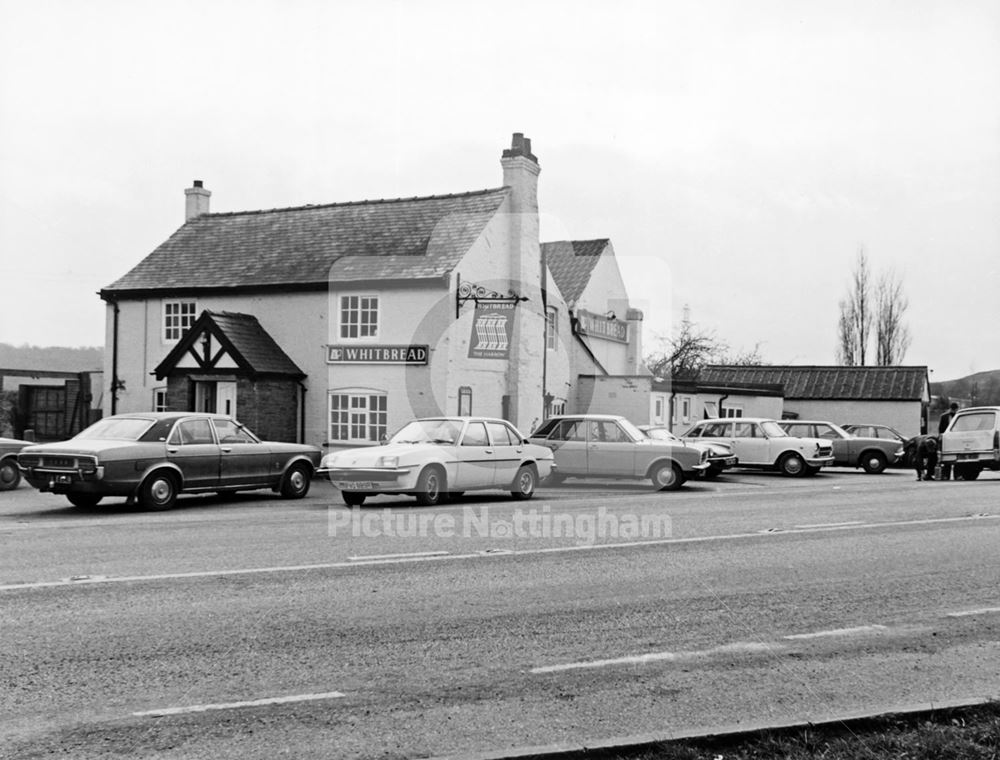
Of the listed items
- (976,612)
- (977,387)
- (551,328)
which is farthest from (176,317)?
(977,387)

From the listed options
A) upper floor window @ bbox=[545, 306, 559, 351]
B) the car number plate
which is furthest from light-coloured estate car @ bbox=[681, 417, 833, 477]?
the car number plate

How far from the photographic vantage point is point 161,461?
53.5 ft

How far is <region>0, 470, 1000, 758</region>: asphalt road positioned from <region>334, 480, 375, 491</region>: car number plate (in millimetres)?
2143

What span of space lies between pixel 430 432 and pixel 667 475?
688cm

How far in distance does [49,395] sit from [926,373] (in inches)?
1615

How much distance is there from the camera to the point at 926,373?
174ft

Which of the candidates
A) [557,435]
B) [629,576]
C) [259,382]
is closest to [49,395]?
[259,382]

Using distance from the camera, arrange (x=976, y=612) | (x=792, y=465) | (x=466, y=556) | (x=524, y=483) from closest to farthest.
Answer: (x=976, y=612)
(x=466, y=556)
(x=524, y=483)
(x=792, y=465)

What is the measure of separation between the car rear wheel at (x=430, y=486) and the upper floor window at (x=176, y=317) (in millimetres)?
15293

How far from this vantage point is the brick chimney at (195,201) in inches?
1328

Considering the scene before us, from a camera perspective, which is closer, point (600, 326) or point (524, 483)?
point (524, 483)

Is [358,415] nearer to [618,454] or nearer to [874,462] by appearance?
[618,454]

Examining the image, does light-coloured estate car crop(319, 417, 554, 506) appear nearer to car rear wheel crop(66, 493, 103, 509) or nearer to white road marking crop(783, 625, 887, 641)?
car rear wheel crop(66, 493, 103, 509)

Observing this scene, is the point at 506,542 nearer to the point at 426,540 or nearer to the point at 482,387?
the point at 426,540
